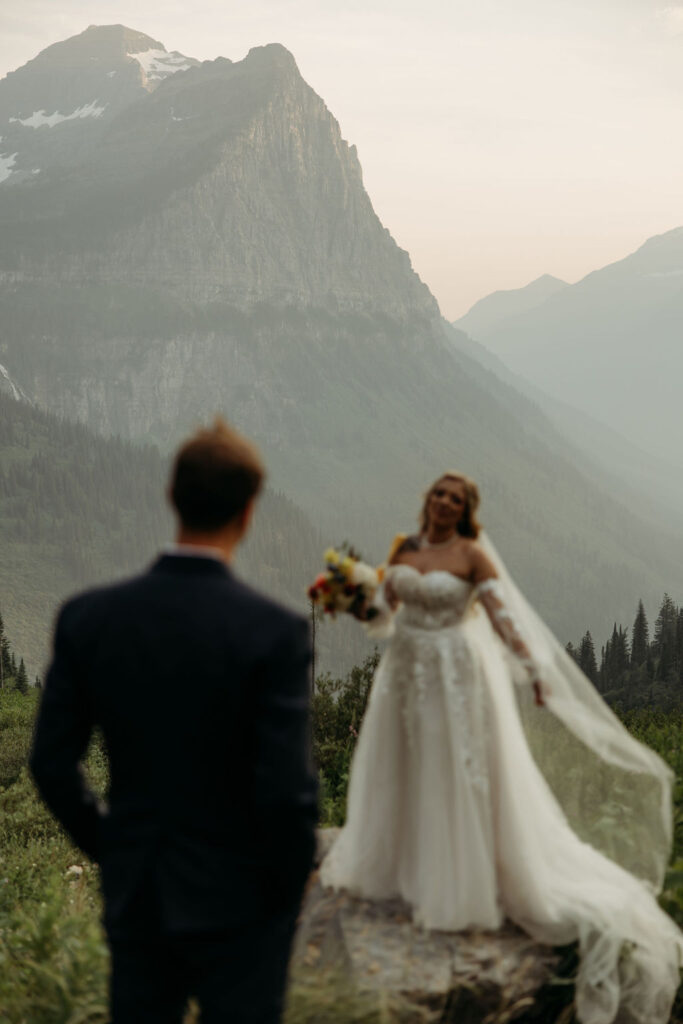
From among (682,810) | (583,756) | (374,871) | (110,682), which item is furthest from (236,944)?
(682,810)

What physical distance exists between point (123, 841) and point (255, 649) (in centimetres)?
90

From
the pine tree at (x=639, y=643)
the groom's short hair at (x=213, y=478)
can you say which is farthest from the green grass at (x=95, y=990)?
the pine tree at (x=639, y=643)

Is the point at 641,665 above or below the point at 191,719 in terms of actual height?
below

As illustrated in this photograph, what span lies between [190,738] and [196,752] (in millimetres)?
56

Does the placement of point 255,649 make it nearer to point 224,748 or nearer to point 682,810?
point 224,748

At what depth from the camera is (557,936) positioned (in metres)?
6.73

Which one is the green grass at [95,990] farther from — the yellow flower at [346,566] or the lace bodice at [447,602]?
the yellow flower at [346,566]

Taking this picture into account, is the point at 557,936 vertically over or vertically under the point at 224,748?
under

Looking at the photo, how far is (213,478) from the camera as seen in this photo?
3346mm

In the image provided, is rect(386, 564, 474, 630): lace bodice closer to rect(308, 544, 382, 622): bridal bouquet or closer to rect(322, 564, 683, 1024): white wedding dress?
rect(322, 564, 683, 1024): white wedding dress

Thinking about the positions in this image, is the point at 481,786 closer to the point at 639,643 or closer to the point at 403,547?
the point at 403,547


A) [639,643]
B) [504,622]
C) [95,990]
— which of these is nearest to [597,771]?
[504,622]

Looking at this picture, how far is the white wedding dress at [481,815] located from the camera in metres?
6.78

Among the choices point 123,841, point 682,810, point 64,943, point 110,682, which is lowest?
point 682,810
